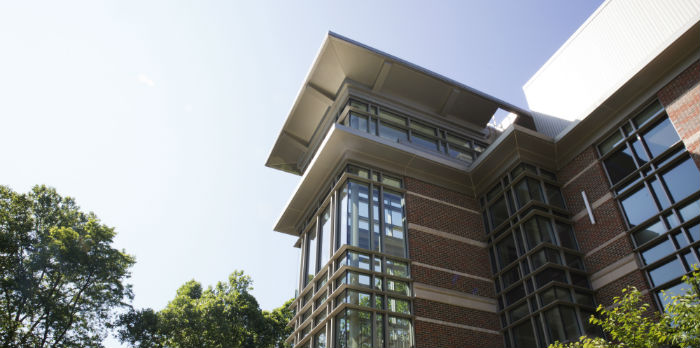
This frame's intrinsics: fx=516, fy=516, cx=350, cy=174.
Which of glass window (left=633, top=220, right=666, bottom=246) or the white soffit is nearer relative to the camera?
glass window (left=633, top=220, right=666, bottom=246)

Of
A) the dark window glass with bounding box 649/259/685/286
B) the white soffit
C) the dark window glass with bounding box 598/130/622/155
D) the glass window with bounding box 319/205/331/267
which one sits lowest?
the dark window glass with bounding box 649/259/685/286

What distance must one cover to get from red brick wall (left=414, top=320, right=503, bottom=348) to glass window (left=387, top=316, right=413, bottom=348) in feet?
0.77

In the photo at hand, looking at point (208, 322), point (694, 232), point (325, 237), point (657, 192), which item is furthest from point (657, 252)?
point (208, 322)

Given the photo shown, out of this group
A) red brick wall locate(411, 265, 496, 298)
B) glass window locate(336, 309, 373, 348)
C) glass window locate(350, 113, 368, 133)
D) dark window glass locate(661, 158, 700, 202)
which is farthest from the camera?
glass window locate(350, 113, 368, 133)

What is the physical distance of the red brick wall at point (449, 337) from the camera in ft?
50.1

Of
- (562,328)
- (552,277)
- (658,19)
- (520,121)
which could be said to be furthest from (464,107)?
(562,328)

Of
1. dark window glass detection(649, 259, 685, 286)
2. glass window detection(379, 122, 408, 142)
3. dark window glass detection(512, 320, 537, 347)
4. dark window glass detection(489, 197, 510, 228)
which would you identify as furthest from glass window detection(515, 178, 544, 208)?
glass window detection(379, 122, 408, 142)

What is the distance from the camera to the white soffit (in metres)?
16.4

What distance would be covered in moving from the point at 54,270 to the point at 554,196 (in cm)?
2036

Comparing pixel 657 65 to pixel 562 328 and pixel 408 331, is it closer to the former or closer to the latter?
pixel 562 328

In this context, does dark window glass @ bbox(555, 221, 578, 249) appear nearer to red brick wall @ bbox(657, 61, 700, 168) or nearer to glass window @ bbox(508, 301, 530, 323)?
glass window @ bbox(508, 301, 530, 323)

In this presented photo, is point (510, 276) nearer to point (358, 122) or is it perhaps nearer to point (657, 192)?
point (657, 192)

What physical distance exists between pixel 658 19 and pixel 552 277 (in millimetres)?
9225

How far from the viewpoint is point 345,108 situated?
20578 mm
